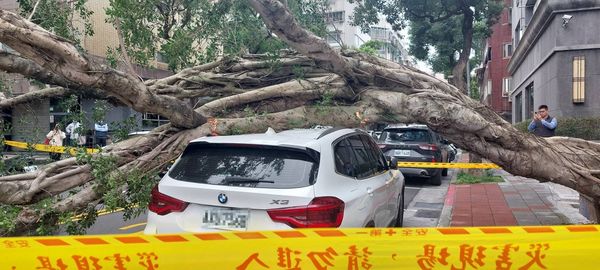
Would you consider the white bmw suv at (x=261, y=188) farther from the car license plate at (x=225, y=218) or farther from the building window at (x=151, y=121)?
the building window at (x=151, y=121)

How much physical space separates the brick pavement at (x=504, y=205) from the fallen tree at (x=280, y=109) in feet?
6.52

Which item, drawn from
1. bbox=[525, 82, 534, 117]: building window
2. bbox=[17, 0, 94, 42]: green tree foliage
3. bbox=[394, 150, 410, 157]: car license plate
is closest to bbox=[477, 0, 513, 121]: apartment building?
bbox=[525, 82, 534, 117]: building window

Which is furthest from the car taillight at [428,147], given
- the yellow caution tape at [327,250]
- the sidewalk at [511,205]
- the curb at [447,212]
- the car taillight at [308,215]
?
the yellow caution tape at [327,250]

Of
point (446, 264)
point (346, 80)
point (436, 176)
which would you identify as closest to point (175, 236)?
point (446, 264)

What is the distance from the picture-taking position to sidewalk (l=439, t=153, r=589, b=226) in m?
8.16

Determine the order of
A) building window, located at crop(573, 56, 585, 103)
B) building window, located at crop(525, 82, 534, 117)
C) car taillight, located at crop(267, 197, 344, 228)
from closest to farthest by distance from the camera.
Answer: car taillight, located at crop(267, 197, 344, 228)
building window, located at crop(573, 56, 585, 103)
building window, located at crop(525, 82, 534, 117)

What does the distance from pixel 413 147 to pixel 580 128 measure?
4.66 metres

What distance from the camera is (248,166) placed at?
4344mm

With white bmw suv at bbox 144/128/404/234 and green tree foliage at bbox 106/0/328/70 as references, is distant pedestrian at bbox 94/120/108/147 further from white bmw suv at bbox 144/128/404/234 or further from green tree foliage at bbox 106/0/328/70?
white bmw suv at bbox 144/128/404/234

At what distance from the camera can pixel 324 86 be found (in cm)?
657

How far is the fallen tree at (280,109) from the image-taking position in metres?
5.07

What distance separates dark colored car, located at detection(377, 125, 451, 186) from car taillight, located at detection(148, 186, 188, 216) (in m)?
9.01

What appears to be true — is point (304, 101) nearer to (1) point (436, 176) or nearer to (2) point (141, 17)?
(2) point (141, 17)

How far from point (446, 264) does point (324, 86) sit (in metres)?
3.65
